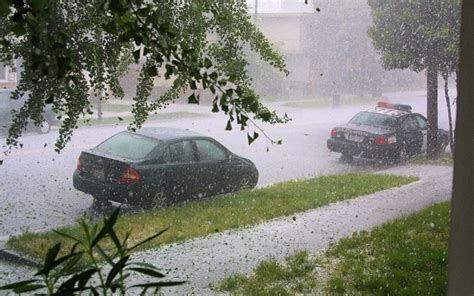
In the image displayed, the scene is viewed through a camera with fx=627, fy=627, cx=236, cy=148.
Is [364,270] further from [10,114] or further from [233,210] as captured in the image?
[10,114]

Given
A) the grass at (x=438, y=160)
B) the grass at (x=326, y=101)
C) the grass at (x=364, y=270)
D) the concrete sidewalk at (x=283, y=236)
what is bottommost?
the grass at (x=364, y=270)

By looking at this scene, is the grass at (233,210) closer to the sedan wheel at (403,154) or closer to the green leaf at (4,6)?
the sedan wheel at (403,154)

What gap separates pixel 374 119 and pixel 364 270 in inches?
26.5

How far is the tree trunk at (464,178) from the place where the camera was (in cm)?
146

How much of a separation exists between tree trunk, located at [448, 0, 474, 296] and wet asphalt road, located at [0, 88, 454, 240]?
877 millimetres

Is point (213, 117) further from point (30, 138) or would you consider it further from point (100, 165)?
point (30, 138)

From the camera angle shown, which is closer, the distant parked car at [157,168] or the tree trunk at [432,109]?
the distant parked car at [157,168]

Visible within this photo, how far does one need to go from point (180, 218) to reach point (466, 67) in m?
1.11

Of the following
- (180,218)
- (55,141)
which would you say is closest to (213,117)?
(180,218)

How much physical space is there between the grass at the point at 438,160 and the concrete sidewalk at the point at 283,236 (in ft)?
0.09

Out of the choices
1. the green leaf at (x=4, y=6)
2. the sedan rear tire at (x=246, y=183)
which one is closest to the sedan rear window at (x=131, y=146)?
the sedan rear tire at (x=246, y=183)

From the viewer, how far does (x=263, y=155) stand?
7.82 feet

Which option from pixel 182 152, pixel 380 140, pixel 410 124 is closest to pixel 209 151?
pixel 182 152

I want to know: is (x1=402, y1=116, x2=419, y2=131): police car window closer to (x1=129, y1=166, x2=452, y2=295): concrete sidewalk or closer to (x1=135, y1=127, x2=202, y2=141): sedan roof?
(x1=129, y1=166, x2=452, y2=295): concrete sidewalk
